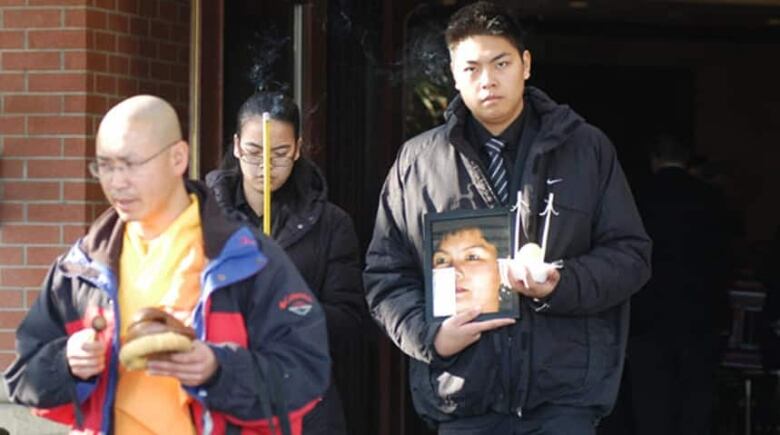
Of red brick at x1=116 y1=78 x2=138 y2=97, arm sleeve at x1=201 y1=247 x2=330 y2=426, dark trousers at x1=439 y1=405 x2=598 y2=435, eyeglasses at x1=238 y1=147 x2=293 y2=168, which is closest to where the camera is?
arm sleeve at x1=201 y1=247 x2=330 y2=426

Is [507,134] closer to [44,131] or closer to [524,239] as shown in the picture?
[524,239]

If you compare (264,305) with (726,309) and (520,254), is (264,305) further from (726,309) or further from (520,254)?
(726,309)

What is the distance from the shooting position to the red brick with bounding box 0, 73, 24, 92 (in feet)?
23.0

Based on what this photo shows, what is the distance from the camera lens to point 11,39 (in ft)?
23.0

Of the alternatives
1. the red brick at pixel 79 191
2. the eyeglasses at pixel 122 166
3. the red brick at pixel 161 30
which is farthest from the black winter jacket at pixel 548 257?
the red brick at pixel 161 30

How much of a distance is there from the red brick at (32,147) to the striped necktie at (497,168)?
221 centimetres

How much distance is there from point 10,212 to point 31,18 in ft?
2.48

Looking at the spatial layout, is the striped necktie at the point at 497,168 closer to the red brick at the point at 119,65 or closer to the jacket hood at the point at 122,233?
the jacket hood at the point at 122,233

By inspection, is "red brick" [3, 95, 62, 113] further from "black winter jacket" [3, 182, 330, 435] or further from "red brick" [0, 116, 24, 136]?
"black winter jacket" [3, 182, 330, 435]

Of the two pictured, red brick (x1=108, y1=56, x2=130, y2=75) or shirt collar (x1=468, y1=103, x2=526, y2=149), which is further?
red brick (x1=108, y1=56, x2=130, y2=75)

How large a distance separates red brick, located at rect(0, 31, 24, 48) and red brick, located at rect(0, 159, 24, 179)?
44 centimetres

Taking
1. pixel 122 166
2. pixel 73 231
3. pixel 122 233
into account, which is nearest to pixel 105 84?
pixel 73 231

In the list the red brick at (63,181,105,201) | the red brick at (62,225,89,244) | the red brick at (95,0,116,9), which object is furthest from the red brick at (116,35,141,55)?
the red brick at (62,225,89,244)

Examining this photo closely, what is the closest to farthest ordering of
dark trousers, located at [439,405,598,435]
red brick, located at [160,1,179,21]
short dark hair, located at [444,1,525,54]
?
dark trousers, located at [439,405,598,435]
short dark hair, located at [444,1,525,54]
red brick, located at [160,1,179,21]
